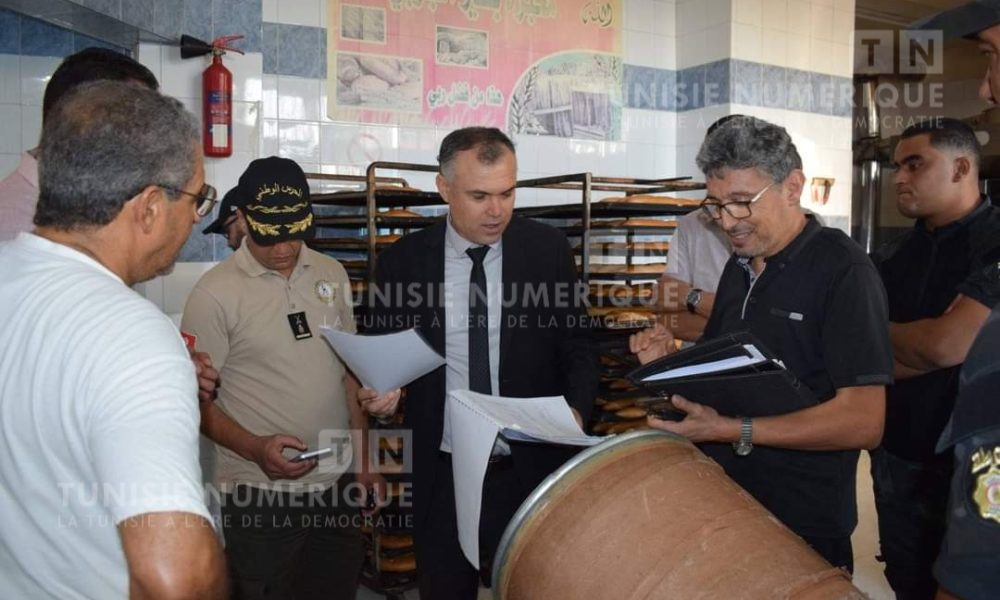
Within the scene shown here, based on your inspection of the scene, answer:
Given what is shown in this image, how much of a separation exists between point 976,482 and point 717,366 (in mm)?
677

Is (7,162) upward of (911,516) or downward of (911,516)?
upward

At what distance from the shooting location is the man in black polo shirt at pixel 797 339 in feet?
6.02

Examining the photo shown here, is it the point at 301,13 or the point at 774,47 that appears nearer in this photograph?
the point at 301,13

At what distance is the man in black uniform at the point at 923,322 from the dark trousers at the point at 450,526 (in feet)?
4.07

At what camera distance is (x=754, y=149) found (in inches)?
78.9

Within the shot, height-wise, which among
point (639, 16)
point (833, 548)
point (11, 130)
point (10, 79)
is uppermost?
point (639, 16)

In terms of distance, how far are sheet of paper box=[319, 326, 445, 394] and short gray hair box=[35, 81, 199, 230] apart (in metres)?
0.98

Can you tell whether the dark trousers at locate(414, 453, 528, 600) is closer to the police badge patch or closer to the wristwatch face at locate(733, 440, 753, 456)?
the police badge patch

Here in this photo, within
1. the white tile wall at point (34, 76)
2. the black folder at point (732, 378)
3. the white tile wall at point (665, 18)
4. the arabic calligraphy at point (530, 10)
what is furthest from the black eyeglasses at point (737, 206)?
the white tile wall at point (665, 18)

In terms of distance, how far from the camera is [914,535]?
2639mm

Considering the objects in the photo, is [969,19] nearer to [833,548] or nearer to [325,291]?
[833,548]

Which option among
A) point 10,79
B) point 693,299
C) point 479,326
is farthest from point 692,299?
point 10,79

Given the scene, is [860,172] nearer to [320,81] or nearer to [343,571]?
[320,81]
